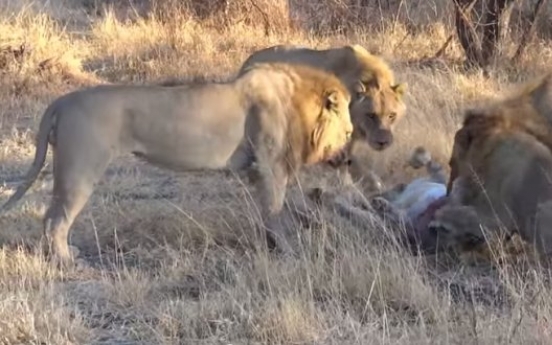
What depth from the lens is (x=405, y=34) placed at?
13.6 metres

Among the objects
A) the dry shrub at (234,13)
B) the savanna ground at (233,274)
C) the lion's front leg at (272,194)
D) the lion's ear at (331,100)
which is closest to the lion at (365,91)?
the lion's ear at (331,100)

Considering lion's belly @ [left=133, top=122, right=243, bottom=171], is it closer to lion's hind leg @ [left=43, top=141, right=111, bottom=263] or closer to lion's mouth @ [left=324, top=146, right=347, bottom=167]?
lion's hind leg @ [left=43, top=141, right=111, bottom=263]

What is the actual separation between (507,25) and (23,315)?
8178 mm

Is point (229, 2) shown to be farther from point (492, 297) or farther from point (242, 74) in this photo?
point (492, 297)

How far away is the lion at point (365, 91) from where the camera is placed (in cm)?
725

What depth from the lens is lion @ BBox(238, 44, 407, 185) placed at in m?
7.25

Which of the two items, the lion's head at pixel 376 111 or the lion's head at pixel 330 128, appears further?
the lion's head at pixel 376 111

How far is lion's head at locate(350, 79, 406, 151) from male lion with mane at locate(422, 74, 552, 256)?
102cm

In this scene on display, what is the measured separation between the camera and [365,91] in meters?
A: 7.28

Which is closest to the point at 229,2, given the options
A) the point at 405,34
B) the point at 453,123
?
Result: the point at 405,34

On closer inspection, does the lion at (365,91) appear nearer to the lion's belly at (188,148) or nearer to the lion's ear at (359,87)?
the lion's ear at (359,87)

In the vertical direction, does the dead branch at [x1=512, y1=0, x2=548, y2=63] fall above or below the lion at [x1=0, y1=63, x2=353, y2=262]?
below

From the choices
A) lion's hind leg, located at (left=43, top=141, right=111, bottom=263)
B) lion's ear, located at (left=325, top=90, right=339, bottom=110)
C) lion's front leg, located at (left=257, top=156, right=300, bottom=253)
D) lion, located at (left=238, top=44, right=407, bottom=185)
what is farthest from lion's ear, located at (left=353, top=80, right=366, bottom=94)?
lion's hind leg, located at (left=43, top=141, right=111, bottom=263)

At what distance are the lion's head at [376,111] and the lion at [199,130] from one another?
19 centimetres
